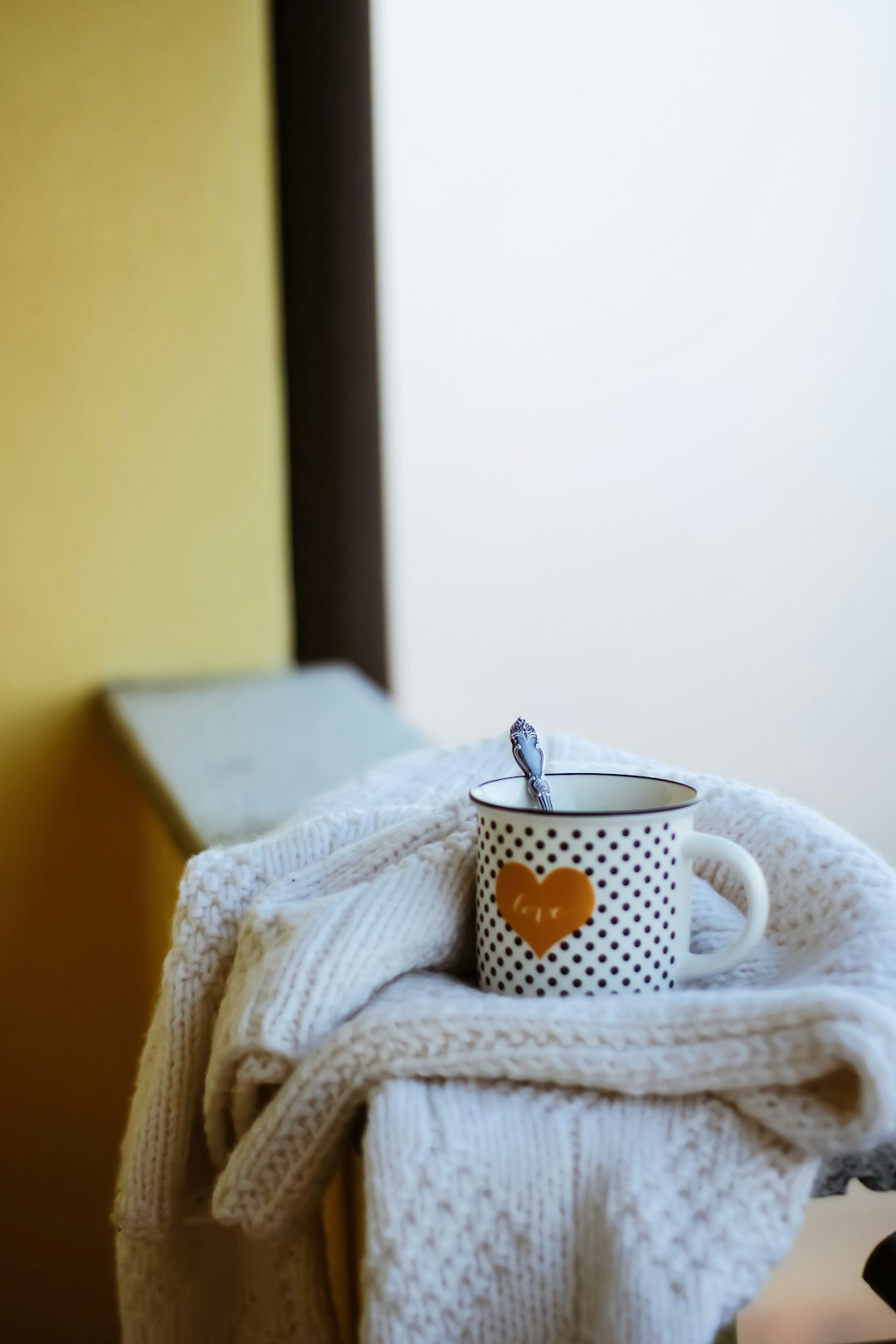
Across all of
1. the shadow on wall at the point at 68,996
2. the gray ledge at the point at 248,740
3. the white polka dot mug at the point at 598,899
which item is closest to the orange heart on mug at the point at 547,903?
the white polka dot mug at the point at 598,899

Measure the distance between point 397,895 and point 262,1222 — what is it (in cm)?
12

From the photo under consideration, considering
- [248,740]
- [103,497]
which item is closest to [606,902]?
[248,740]

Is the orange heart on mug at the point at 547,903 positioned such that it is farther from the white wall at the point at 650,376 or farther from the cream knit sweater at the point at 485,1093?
the white wall at the point at 650,376

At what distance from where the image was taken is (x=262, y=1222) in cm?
41

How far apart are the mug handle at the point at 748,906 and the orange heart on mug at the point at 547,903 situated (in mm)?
40

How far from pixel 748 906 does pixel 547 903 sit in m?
0.07

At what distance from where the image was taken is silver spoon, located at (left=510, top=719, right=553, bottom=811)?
0.45 meters

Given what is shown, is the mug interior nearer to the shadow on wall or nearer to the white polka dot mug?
the white polka dot mug

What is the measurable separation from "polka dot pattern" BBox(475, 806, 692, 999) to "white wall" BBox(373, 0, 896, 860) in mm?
442

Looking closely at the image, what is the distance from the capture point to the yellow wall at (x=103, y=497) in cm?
120

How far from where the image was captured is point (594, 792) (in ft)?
1.52

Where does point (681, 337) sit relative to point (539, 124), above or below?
below

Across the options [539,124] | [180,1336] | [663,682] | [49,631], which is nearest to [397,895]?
[180,1336]

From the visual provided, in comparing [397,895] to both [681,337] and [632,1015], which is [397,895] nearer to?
[632,1015]
